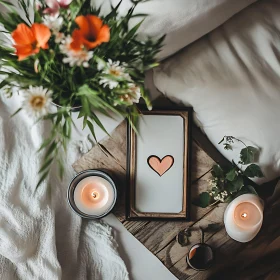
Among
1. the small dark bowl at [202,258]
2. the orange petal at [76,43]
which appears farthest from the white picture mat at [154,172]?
the orange petal at [76,43]

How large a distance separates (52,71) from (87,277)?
0.58 meters

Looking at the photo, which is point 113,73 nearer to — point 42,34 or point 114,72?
point 114,72

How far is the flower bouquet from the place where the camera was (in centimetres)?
70

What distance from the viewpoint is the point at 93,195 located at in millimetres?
1140

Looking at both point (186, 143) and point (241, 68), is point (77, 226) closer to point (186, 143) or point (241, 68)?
point (186, 143)

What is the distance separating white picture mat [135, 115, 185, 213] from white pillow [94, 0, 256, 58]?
7.8 inches

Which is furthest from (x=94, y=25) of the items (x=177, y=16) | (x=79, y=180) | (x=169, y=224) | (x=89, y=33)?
(x=169, y=224)

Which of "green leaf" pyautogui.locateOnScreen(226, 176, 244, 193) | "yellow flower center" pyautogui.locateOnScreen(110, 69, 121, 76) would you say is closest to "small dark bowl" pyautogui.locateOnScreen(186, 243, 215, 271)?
"green leaf" pyautogui.locateOnScreen(226, 176, 244, 193)

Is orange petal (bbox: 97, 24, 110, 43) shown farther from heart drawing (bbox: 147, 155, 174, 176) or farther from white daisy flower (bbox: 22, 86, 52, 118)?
heart drawing (bbox: 147, 155, 174, 176)

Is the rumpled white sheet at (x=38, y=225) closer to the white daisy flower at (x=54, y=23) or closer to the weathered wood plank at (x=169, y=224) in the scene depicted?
the weathered wood plank at (x=169, y=224)

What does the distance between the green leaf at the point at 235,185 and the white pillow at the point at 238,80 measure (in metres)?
0.06

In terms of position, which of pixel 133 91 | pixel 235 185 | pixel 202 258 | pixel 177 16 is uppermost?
pixel 177 16

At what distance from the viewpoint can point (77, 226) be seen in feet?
3.84

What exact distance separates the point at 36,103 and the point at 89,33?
132mm
